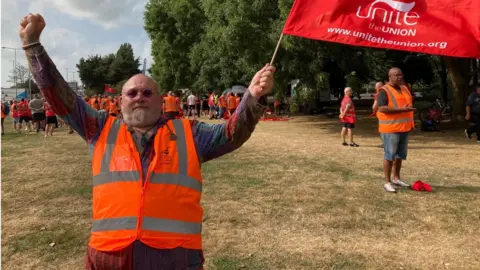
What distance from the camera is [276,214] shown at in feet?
19.8

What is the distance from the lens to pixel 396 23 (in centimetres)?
406

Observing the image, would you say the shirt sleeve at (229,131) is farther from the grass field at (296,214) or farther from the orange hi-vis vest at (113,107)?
the orange hi-vis vest at (113,107)

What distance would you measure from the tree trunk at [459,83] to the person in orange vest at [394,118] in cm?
1046

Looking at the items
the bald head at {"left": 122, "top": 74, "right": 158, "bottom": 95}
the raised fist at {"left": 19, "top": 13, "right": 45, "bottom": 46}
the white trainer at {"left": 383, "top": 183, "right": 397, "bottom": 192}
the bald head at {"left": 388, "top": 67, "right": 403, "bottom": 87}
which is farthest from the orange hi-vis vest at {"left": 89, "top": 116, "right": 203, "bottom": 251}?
the bald head at {"left": 388, "top": 67, "right": 403, "bottom": 87}

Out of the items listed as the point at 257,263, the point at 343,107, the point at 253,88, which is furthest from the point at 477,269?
the point at 343,107

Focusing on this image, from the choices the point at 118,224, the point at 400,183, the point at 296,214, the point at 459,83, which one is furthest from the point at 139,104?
the point at 459,83

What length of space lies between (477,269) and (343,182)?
353 centimetres

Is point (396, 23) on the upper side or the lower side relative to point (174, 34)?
lower

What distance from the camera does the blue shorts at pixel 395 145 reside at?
7.08 m

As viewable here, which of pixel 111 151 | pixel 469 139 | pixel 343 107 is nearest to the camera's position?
pixel 111 151

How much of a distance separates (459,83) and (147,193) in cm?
1713

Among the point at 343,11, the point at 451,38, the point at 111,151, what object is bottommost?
the point at 111,151

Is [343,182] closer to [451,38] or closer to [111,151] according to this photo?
[451,38]

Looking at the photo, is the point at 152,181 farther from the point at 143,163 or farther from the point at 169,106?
the point at 169,106
